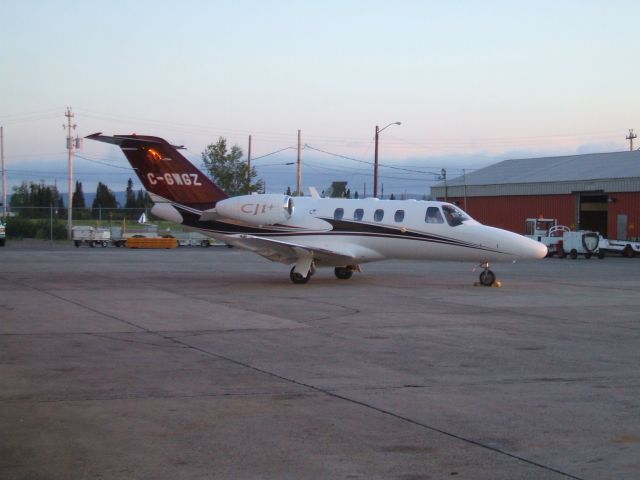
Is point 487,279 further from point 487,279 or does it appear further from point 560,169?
point 560,169

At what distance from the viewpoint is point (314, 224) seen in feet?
81.9

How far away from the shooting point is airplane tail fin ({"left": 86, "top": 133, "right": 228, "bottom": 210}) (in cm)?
2564

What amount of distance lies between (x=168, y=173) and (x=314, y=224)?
471 centimetres

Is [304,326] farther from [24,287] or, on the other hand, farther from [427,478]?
[24,287]

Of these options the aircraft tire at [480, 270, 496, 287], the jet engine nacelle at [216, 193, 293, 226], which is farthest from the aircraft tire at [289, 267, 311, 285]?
the aircraft tire at [480, 270, 496, 287]

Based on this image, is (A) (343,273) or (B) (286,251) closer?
(B) (286,251)

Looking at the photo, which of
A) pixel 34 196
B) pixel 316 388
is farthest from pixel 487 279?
pixel 34 196

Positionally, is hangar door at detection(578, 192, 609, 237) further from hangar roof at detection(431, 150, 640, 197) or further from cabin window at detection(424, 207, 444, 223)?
cabin window at detection(424, 207, 444, 223)

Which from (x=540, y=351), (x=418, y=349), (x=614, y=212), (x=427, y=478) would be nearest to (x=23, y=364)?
(x=418, y=349)

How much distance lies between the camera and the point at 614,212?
58.0 m

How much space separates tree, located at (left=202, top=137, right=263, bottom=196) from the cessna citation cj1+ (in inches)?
1758

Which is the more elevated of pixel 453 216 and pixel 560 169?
pixel 560 169

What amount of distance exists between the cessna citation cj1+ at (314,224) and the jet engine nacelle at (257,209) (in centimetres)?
3

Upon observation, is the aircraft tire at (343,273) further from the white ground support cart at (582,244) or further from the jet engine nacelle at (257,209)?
the white ground support cart at (582,244)
